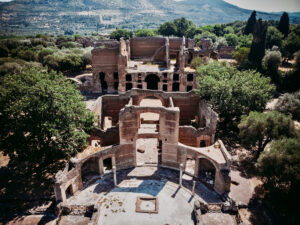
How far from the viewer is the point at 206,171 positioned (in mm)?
25859

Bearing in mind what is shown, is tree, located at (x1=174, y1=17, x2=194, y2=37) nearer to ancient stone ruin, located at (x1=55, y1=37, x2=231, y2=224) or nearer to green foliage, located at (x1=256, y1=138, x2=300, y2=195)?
ancient stone ruin, located at (x1=55, y1=37, x2=231, y2=224)

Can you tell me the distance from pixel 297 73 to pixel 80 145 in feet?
164

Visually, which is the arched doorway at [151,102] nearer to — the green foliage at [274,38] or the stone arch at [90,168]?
the stone arch at [90,168]

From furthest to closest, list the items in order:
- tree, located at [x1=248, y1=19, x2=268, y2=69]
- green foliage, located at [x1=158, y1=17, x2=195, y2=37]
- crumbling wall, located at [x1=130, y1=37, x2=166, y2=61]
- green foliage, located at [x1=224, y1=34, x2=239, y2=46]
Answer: green foliage, located at [x1=158, y1=17, x2=195, y2=37]
green foliage, located at [x1=224, y1=34, x2=239, y2=46]
tree, located at [x1=248, y1=19, x2=268, y2=69]
crumbling wall, located at [x1=130, y1=37, x2=166, y2=61]

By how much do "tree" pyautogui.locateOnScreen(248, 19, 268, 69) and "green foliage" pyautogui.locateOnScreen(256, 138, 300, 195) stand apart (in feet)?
138

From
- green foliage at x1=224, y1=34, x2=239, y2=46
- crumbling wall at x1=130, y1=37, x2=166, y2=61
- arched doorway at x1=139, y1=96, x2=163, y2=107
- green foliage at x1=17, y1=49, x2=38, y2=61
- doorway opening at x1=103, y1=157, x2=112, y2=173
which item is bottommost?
doorway opening at x1=103, y1=157, x2=112, y2=173

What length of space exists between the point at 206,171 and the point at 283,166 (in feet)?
29.5

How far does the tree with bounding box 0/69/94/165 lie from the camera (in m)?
22.2

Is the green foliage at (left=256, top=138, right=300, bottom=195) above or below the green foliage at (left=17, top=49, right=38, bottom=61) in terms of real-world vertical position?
below

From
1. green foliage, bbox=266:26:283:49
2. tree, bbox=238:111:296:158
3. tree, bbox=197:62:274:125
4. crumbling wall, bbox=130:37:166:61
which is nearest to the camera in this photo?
tree, bbox=238:111:296:158

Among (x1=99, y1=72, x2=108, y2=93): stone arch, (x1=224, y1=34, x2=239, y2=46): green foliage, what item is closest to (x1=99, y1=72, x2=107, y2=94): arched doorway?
(x1=99, y1=72, x2=108, y2=93): stone arch

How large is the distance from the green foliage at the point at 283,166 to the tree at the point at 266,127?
4.03 meters

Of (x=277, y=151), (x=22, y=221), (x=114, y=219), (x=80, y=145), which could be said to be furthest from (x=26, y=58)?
(x=277, y=151)

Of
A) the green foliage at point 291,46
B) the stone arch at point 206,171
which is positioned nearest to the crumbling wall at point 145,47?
the stone arch at point 206,171
